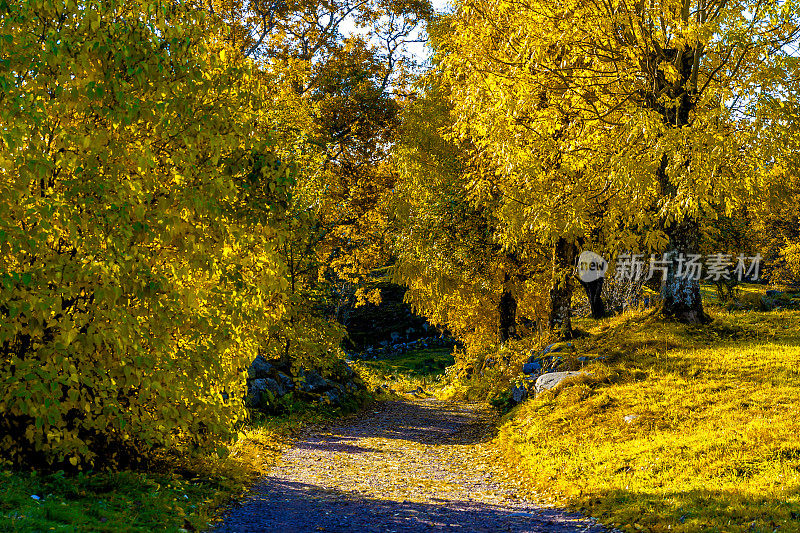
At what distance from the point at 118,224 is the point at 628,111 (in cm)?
1244

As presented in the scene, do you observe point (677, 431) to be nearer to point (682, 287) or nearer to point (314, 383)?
point (682, 287)

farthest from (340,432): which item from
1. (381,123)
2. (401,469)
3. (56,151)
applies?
(381,123)

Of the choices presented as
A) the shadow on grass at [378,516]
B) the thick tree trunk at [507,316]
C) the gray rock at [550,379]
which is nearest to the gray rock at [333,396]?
the thick tree trunk at [507,316]

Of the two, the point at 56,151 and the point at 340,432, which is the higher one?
the point at 56,151

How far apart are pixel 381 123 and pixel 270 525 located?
71.0ft

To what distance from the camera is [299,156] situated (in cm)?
1672

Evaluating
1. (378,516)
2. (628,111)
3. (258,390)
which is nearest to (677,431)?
(378,516)

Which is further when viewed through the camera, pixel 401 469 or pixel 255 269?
Answer: pixel 401 469

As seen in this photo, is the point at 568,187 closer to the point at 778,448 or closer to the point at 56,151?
the point at 778,448

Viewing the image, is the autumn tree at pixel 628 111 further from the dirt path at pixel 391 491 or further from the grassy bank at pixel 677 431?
the dirt path at pixel 391 491

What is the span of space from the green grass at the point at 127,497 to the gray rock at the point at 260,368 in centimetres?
703

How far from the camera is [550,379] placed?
14.8 metres

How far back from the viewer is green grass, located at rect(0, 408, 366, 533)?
602cm

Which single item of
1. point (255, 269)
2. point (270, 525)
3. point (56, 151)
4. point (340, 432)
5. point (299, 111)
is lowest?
point (340, 432)
